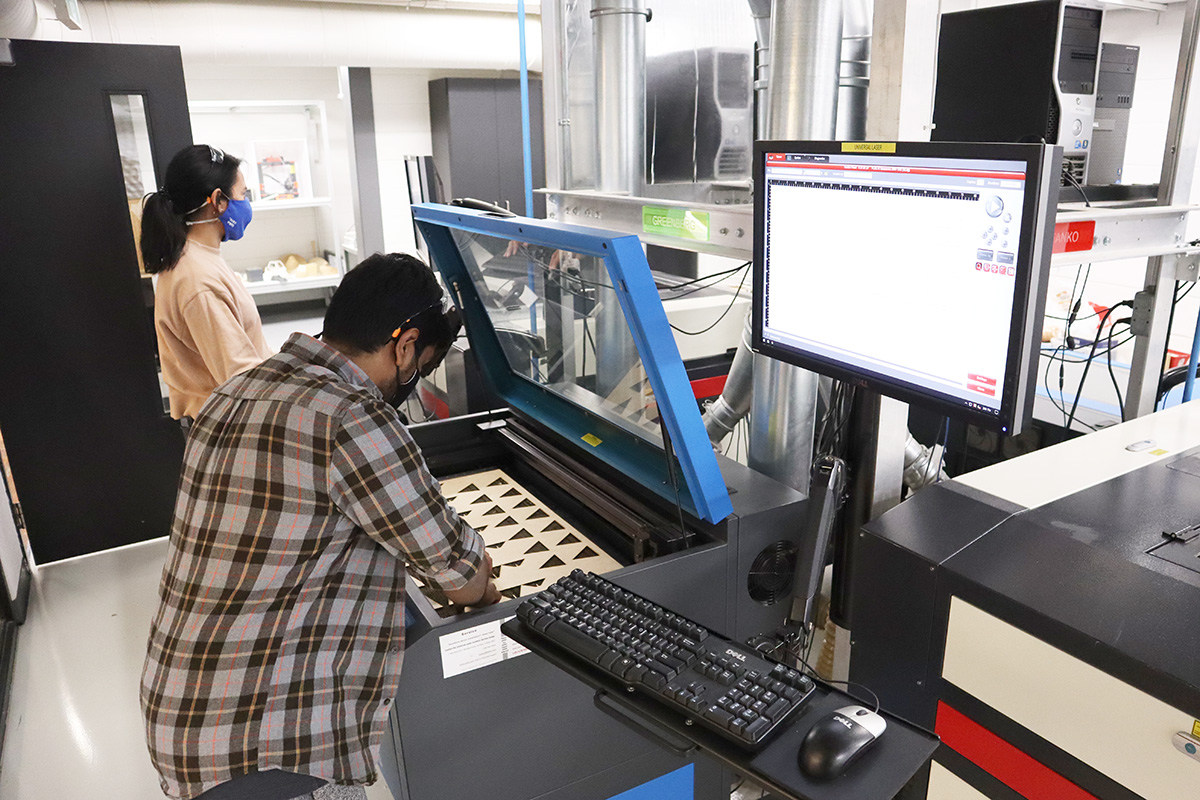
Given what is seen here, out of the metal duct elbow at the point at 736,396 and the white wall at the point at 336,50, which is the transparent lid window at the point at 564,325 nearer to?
the metal duct elbow at the point at 736,396

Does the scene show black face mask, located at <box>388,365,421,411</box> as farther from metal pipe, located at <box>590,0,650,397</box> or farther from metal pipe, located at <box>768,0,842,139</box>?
metal pipe, located at <box>590,0,650,397</box>

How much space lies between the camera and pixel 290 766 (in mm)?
1241

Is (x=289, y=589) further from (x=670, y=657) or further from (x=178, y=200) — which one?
(x=178, y=200)

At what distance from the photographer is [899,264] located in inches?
45.4

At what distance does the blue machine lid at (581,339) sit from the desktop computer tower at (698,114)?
70 centimetres

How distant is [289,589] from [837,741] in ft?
2.65

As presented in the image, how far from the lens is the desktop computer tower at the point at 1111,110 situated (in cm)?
164

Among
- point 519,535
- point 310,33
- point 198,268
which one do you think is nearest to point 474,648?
point 519,535

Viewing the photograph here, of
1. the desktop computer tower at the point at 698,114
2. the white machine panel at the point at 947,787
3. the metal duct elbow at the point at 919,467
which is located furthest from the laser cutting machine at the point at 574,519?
the desktop computer tower at the point at 698,114

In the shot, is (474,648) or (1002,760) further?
(474,648)

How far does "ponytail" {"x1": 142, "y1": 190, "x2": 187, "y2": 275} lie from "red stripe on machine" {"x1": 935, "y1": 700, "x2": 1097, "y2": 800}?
8.08ft

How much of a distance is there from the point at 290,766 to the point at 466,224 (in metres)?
1.00

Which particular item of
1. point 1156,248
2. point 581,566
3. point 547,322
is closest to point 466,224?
point 547,322

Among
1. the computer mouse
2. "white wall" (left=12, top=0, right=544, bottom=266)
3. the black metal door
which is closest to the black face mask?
the computer mouse
